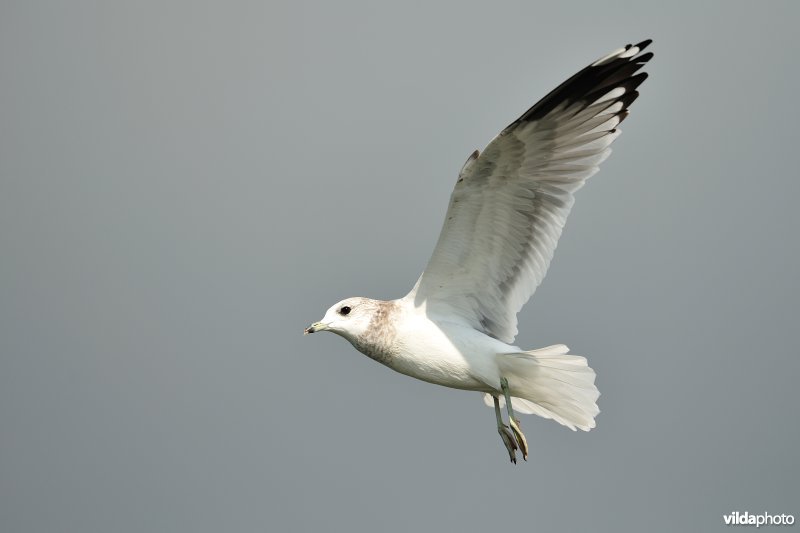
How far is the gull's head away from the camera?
10789 mm

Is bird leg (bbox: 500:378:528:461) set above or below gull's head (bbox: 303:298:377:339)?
below

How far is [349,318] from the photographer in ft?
35.6

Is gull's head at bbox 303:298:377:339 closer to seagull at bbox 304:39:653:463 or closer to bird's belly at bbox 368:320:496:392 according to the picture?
seagull at bbox 304:39:653:463

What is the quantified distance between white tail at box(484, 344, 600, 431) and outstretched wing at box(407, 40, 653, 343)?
504 millimetres

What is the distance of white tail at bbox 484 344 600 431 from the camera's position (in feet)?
35.1

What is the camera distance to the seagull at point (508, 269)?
10.4 metres

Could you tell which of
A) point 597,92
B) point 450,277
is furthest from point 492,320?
point 597,92

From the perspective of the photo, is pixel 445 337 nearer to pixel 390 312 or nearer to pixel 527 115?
pixel 390 312

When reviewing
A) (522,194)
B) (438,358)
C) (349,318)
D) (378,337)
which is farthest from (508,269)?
(349,318)

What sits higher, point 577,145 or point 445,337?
point 577,145

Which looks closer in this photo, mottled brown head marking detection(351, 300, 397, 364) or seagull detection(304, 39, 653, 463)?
seagull detection(304, 39, 653, 463)

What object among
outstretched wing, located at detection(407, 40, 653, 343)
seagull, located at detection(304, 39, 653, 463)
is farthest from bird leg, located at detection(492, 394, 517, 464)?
outstretched wing, located at detection(407, 40, 653, 343)

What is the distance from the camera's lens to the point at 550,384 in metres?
10.9

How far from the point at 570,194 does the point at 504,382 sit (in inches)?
63.2
